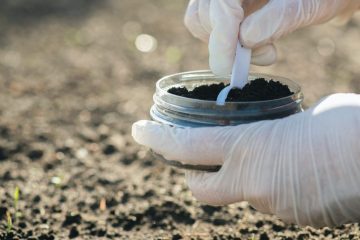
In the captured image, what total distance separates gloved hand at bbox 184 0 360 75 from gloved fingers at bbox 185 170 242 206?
1.39 ft

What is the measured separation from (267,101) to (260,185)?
29 cm

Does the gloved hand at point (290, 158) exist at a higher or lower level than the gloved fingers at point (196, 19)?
lower

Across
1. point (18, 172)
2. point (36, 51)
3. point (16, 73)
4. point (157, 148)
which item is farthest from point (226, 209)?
point (36, 51)

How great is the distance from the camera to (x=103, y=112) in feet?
13.9

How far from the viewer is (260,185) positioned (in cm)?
214

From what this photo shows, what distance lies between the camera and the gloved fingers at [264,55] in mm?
2514

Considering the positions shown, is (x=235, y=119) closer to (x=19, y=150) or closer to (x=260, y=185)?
(x=260, y=185)

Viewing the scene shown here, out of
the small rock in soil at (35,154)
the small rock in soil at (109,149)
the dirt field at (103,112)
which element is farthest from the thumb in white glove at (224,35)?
the small rock in soil at (35,154)

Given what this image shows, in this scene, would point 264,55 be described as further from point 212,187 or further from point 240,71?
point 212,187

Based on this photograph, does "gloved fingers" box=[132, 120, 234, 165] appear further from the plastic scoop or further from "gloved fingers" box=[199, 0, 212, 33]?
"gloved fingers" box=[199, 0, 212, 33]

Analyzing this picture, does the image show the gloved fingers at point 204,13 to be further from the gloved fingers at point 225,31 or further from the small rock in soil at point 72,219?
the small rock in soil at point 72,219

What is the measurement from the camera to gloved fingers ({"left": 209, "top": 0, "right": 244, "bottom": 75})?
7.69 feet

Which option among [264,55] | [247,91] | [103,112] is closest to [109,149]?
[103,112]

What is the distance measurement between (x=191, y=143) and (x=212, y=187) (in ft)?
0.65
